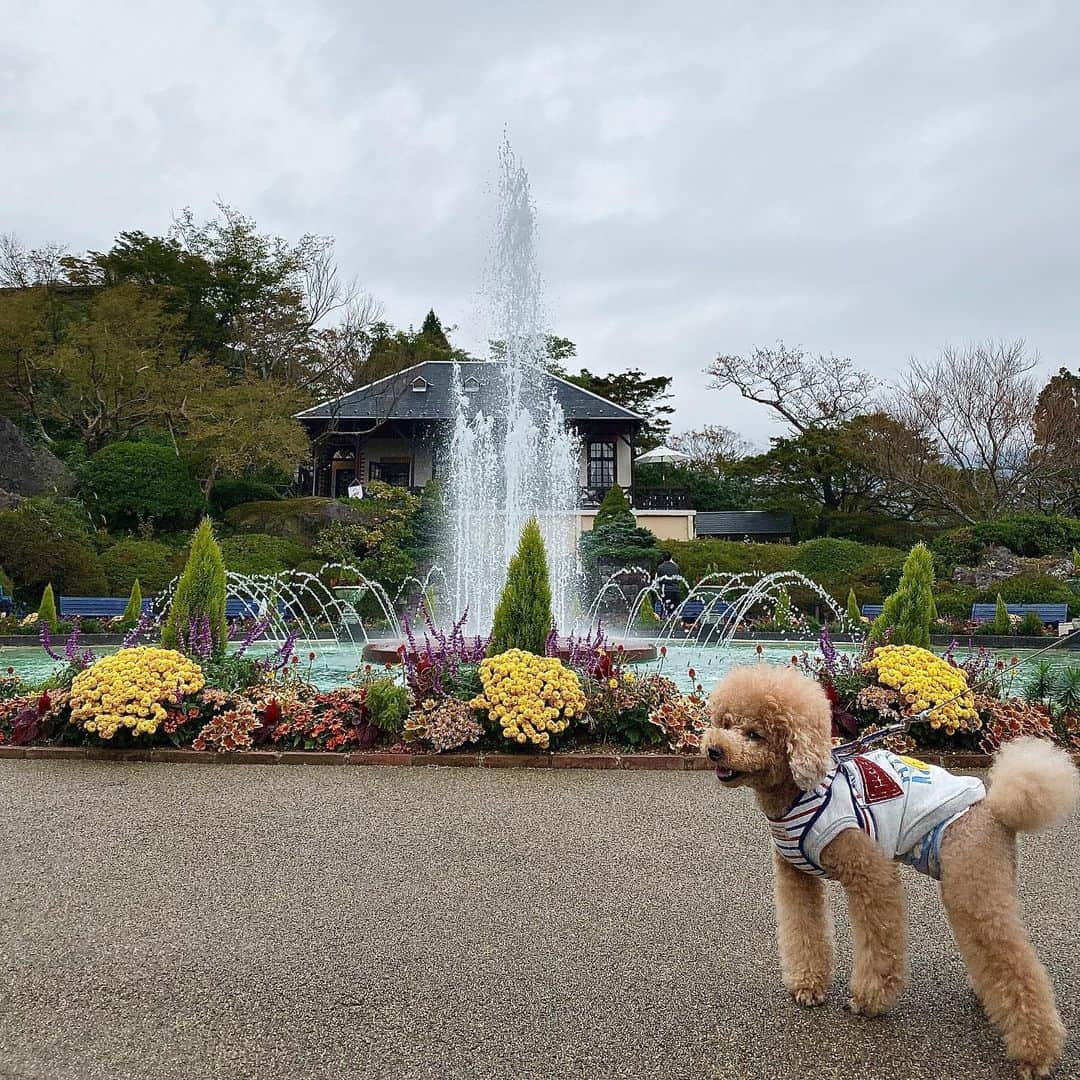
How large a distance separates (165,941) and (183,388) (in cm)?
2549

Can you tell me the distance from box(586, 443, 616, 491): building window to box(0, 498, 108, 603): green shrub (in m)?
18.3

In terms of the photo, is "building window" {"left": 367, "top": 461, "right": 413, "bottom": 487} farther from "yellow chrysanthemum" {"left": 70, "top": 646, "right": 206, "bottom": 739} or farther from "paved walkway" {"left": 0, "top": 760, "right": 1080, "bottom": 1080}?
"paved walkway" {"left": 0, "top": 760, "right": 1080, "bottom": 1080}

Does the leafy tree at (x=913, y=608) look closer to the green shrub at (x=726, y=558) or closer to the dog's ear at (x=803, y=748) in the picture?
the dog's ear at (x=803, y=748)

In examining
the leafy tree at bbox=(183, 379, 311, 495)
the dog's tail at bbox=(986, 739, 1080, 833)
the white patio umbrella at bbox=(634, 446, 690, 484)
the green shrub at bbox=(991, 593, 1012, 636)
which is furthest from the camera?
the white patio umbrella at bbox=(634, 446, 690, 484)

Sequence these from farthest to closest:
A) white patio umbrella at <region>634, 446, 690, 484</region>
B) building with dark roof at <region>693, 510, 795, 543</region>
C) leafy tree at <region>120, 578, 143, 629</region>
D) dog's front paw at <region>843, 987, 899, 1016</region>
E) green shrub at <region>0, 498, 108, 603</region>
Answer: white patio umbrella at <region>634, 446, 690, 484</region> → building with dark roof at <region>693, 510, 795, 543</region> → green shrub at <region>0, 498, 108, 603</region> → leafy tree at <region>120, 578, 143, 629</region> → dog's front paw at <region>843, 987, 899, 1016</region>

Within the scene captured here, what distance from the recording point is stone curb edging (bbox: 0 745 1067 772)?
555 cm

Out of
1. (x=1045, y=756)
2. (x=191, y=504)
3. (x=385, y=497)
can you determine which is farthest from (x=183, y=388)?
(x=1045, y=756)

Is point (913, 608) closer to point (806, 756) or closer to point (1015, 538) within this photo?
point (806, 756)

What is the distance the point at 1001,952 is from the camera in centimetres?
229

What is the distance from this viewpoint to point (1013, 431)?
1070 inches

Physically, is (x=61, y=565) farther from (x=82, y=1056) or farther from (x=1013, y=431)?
(x=1013, y=431)

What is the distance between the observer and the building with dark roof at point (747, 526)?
3291 centimetres

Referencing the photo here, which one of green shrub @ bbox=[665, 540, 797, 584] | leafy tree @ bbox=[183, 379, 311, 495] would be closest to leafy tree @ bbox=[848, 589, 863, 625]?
green shrub @ bbox=[665, 540, 797, 584]

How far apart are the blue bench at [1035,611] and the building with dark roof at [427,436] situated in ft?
43.9
